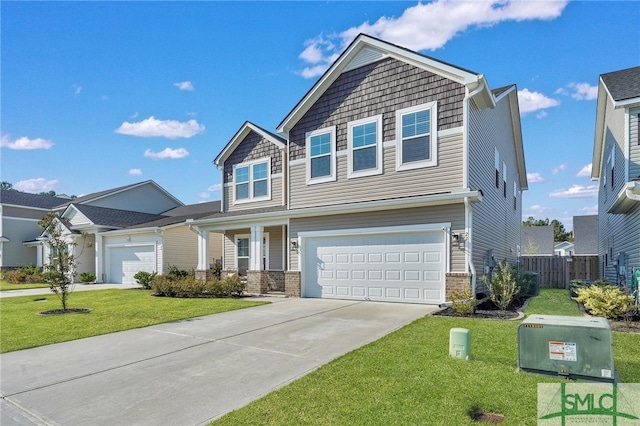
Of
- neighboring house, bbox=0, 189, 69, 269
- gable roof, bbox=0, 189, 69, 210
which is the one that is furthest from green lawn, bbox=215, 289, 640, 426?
gable roof, bbox=0, 189, 69, 210

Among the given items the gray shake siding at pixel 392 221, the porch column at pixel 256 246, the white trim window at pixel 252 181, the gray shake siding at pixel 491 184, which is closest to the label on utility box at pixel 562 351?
the gray shake siding at pixel 392 221

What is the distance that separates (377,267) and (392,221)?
1.60 metres

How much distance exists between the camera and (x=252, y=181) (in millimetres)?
17328

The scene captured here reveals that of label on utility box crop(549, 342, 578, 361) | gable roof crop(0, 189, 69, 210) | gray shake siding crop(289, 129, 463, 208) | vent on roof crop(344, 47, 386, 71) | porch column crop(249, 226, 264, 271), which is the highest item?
vent on roof crop(344, 47, 386, 71)

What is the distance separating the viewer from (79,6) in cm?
1114

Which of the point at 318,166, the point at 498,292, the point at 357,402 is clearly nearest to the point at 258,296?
the point at 318,166

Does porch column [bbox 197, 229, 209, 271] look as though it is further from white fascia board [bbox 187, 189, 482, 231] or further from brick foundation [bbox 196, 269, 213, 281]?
white fascia board [bbox 187, 189, 482, 231]

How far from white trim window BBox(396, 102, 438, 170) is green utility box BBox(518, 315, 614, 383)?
7.41m

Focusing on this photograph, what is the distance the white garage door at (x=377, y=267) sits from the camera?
11.2 m

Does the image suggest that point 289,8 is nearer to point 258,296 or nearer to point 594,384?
point 258,296

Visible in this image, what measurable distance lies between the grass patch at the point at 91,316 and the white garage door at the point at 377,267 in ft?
8.67

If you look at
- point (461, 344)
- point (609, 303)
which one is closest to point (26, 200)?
point (461, 344)

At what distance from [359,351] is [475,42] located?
10875 millimetres

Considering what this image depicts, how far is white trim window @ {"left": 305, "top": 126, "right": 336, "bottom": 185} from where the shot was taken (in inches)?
536
